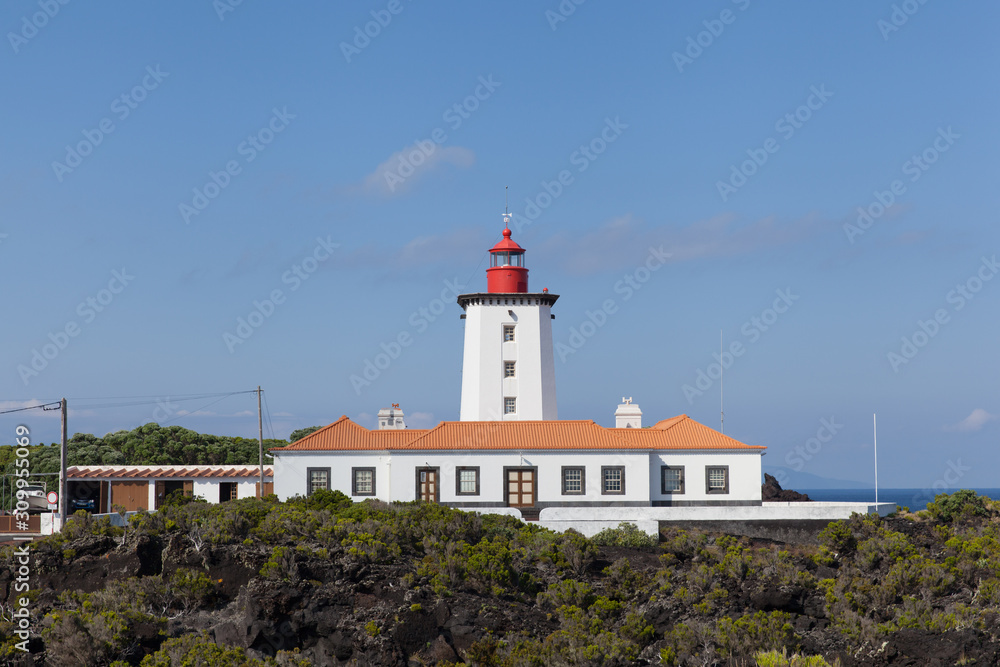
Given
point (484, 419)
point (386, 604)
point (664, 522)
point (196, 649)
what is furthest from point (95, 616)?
point (484, 419)

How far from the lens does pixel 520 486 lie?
33469mm

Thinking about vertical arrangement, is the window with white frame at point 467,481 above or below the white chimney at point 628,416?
below

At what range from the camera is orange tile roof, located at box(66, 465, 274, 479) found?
1484 inches

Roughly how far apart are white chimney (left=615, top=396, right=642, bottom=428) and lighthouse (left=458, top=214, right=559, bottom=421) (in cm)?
247

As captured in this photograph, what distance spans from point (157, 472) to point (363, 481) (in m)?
9.93

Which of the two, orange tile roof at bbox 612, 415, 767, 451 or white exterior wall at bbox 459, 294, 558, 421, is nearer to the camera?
orange tile roof at bbox 612, 415, 767, 451

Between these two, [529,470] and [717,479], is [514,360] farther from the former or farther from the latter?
[717,479]

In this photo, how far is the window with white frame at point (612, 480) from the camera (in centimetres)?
3347

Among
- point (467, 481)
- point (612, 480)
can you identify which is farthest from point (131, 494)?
point (612, 480)

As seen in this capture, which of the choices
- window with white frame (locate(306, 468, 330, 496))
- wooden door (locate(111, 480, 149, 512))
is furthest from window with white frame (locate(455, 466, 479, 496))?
wooden door (locate(111, 480, 149, 512))

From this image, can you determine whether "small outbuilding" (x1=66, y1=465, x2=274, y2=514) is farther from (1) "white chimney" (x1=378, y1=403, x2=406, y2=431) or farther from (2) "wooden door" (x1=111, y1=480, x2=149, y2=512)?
(1) "white chimney" (x1=378, y1=403, x2=406, y2=431)

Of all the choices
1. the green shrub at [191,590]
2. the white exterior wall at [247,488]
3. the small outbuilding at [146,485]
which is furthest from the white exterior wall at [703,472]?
the green shrub at [191,590]

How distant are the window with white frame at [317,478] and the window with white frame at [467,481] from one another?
14.5ft

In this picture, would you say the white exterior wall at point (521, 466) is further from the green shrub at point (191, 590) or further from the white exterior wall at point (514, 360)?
the green shrub at point (191, 590)
